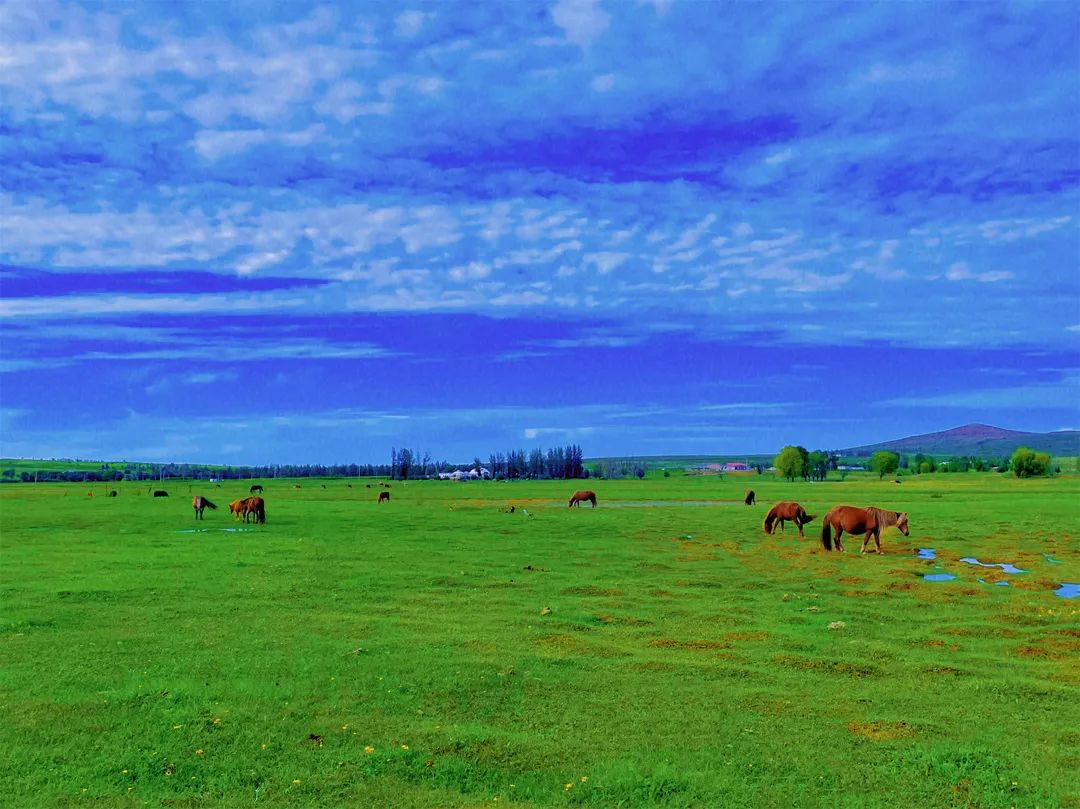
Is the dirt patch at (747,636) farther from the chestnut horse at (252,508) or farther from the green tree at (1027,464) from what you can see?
the green tree at (1027,464)

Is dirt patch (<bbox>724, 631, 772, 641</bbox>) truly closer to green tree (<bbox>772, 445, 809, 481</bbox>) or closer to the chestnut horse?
the chestnut horse

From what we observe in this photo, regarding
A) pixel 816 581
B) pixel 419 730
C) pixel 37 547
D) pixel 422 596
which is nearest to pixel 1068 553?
pixel 816 581

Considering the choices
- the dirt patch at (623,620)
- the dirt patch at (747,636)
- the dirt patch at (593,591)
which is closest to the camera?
the dirt patch at (747,636)

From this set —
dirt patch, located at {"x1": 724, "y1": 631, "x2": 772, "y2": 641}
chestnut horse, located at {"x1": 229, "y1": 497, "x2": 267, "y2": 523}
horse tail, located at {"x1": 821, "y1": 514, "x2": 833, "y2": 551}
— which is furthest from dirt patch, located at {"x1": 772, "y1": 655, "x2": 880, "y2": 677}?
chestnut horse, located at {"x1": 229, "y1": 497, "x2": 267, "y2": 523}

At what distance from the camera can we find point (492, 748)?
8883 millimetres


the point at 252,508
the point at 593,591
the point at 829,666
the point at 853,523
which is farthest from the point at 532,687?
the point at 252,508

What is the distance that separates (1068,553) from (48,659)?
32.9 meters

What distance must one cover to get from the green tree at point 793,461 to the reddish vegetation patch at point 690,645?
179240 millimetres

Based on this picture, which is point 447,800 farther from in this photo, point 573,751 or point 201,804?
point 201,804

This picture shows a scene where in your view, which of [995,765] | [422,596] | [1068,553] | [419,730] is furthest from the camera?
[1068,553]

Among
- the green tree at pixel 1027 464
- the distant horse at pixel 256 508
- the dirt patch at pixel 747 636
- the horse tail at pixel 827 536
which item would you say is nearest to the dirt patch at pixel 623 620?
the dirt patch at pixel 747 636

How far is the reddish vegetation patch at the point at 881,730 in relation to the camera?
9273 mm

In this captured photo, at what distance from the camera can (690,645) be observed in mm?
13641

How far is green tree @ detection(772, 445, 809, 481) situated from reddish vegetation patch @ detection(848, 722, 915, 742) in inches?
7196
